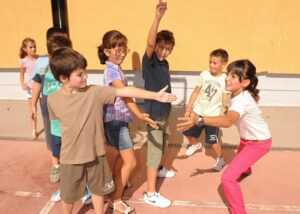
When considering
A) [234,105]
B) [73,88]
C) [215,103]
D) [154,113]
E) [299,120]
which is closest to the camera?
[73,88]

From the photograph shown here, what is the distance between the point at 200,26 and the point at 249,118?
3533 mm

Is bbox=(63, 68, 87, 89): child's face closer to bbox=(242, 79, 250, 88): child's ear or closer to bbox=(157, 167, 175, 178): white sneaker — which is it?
bbox=(242, 79, 250, 88): child's ear

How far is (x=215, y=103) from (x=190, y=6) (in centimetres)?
Result: 284

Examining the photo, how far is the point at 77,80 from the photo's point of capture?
105 inches

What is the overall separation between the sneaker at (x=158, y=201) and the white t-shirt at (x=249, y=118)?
1.13 metres

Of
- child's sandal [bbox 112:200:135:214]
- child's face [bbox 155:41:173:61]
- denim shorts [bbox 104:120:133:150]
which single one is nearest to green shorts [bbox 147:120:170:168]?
denim shorts [bbox 104:120:133:150]

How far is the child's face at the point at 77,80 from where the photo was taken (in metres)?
2.66

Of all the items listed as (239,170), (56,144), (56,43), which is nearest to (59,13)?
(56,43)

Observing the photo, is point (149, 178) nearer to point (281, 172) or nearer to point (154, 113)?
point (154, 113)

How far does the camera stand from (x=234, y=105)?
3139 millimetres

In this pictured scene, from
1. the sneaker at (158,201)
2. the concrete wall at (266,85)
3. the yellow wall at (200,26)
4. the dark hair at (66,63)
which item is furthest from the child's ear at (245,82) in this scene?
the concrete wall at (266,85)

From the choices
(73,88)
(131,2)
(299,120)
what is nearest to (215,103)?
(73,88)

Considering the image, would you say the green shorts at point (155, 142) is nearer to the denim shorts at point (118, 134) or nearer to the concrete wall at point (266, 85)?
the denim shorts at point (118, 134)

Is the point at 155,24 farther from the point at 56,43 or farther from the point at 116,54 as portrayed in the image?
the point at 56,43
